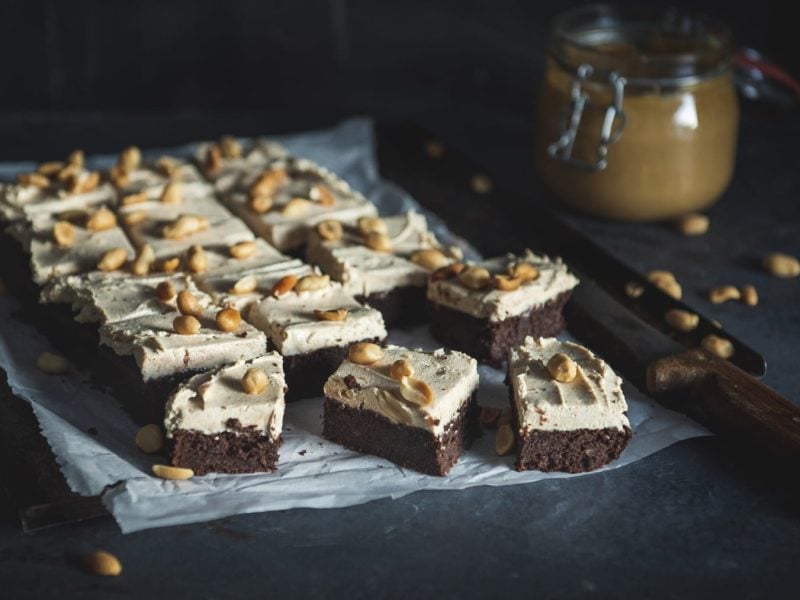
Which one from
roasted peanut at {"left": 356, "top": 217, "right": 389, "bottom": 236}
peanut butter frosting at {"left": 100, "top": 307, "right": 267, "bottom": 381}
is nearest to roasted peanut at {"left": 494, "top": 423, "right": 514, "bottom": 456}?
peanut butter frosting at {"left": 100, "top": 307, "right": 267, "bottom": 381}

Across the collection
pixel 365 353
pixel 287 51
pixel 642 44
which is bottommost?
pixel 365 353

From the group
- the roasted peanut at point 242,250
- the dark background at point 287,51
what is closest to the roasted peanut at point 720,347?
the roasted peanut at point 242,250

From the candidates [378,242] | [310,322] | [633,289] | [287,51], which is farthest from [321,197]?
[287,51]

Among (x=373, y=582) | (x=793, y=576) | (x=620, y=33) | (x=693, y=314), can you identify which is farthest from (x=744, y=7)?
(x=373, y=582)

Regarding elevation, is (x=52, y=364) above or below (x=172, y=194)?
below

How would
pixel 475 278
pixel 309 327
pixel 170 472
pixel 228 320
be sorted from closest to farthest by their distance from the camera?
pixel 170 472, pixel 228 320, pixel 309 327, pixel 475 278

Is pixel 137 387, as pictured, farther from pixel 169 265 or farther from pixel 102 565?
pixel 102 565

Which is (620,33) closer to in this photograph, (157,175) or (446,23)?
(446,23)

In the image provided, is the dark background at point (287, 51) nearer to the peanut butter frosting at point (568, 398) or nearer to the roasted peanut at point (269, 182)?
the roasted peanut at point (269, 182)
